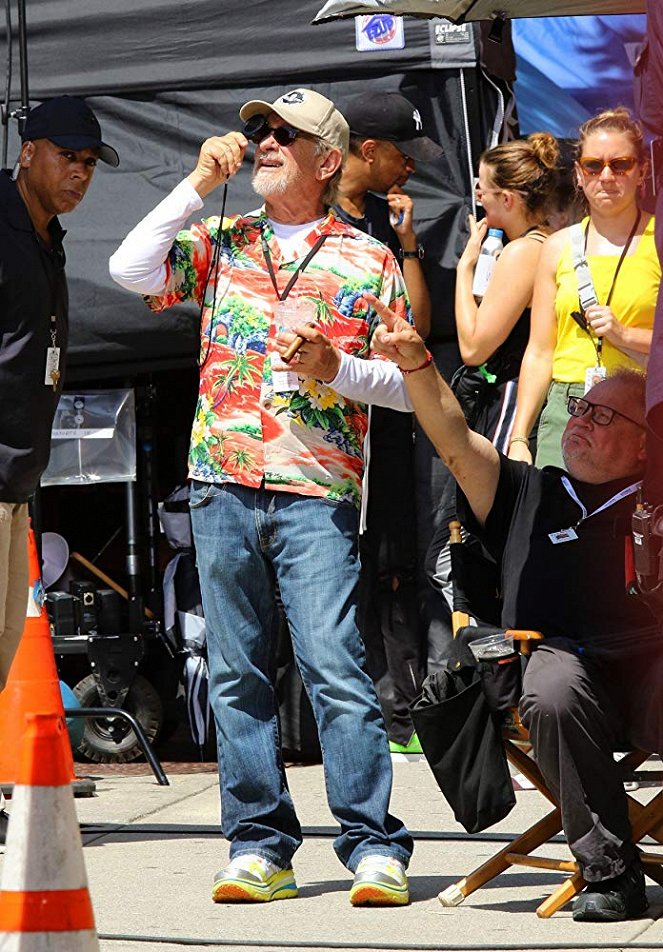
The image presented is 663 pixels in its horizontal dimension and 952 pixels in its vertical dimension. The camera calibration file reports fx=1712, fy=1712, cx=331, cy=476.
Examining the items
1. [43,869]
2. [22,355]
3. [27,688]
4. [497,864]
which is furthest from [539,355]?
[43,869]

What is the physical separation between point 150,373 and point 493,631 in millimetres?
3118

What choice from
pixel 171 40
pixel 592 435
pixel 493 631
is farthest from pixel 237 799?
Answer: pixel 171 40

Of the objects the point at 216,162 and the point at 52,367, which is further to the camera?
the point at 52,367

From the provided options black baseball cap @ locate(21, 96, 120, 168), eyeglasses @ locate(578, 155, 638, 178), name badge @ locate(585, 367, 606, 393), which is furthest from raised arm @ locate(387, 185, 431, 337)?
black baseball cap @ locate(21, 96, 120, 168)

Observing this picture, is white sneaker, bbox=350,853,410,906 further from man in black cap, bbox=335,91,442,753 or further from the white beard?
man in black cap, bbox=335,91,442,753

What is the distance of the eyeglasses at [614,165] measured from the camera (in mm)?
5668

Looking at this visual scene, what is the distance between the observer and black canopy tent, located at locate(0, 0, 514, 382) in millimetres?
6762

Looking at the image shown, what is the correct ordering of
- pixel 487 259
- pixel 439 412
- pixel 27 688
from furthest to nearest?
1. pixel 487 259
2. pixel 27 688
3. pixel 439 412

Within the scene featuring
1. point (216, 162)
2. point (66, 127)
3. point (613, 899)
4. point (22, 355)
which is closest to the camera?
point (613, 899)

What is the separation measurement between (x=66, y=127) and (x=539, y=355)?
172 centimetres

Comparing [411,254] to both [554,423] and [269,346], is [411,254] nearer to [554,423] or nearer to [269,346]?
[554,423]

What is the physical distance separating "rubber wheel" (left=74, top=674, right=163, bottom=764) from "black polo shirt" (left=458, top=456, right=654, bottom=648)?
9.62 ft

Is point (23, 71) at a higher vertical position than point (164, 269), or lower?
higher

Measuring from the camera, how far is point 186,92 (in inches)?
272
